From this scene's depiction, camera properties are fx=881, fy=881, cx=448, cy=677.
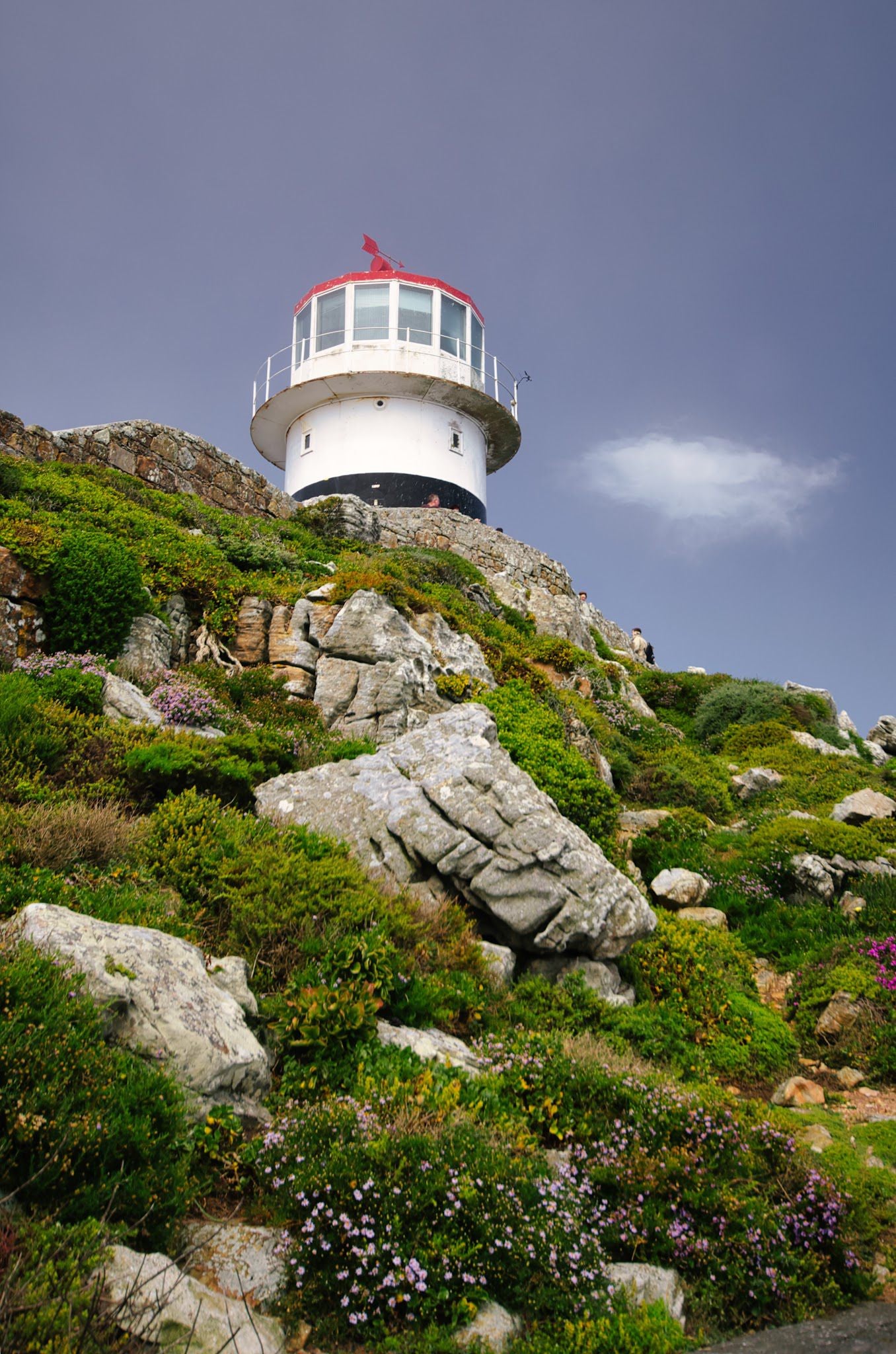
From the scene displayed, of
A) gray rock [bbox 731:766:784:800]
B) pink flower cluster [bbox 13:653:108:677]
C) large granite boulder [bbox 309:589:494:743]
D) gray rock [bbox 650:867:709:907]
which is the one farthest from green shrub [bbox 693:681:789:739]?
pink flower cluster [bbox 13:653:108:677]

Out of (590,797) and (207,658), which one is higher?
(207,658)

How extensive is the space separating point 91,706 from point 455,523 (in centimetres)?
1555

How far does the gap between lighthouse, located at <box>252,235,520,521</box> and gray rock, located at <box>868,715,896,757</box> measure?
43.9ft

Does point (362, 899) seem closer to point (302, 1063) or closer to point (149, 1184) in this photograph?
point (302, 1063)

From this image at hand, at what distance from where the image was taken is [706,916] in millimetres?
11086

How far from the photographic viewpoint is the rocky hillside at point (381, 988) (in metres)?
4.30

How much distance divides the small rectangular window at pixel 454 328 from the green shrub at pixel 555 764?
1627 cm

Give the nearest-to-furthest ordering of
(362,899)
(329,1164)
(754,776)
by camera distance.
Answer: (329,1164), (362,899), (754,776)

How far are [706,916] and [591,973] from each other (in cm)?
314

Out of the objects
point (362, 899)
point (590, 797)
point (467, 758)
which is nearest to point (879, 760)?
point (590, 797)

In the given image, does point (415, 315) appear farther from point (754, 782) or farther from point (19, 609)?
point (19, 609)

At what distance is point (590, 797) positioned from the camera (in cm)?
1189

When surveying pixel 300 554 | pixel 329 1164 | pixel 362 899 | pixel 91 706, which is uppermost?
pixel 300 554

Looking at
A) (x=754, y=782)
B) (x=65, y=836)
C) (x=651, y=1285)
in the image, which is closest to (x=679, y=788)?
(x=754, y=782)
